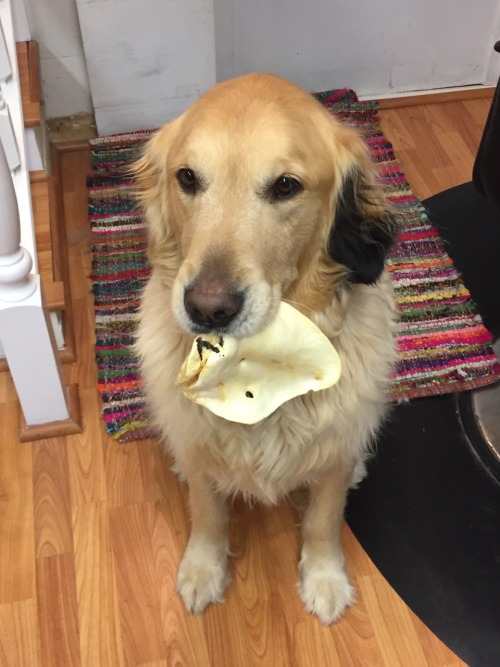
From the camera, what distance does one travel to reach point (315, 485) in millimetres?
1561

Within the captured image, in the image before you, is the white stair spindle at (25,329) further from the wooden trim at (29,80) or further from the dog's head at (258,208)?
the wooden trim at (29,80)

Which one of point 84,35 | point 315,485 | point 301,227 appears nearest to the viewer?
point 301,227

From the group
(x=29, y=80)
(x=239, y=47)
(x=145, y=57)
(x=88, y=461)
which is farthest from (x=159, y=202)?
(x=239, y=47)

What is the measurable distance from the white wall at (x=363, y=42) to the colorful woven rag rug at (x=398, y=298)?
0.43 m

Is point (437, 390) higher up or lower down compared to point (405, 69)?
lower down

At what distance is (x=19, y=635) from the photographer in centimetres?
155

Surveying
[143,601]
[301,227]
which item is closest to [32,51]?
[301,227]

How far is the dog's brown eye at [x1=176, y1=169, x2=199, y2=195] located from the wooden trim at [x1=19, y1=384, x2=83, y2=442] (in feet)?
2.94

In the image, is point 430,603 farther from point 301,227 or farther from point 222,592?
point 301,227

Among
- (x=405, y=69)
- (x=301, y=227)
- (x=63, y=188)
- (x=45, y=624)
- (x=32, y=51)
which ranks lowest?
(x=45, y=624)

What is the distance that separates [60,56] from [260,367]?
1.87 metres

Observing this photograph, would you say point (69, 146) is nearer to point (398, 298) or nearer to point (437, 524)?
point (398, 298)

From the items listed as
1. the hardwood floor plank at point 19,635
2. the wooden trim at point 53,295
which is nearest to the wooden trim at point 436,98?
the wooden trim at point 53,295

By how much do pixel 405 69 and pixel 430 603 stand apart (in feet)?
7.06
